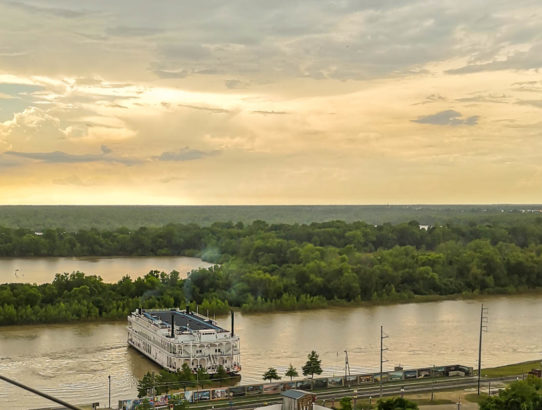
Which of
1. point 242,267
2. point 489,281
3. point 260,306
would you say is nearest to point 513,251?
point 489,281

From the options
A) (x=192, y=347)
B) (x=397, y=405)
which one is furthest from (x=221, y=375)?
(x=397, y=405)

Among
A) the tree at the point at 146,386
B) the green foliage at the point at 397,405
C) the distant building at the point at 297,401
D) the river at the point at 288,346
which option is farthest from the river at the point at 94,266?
the distant building at the point at 297,401

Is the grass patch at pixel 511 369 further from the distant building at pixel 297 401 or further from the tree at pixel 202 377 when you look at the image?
the distant building at pixel 297 401

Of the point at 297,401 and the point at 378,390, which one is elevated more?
the point at 297,401

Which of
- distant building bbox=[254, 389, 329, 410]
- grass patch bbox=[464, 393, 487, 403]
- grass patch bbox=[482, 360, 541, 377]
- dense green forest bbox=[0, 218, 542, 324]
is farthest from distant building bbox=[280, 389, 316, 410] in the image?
dense green forest bbox=[0, 218, 542, 324]

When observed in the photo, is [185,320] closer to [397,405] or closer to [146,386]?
[146,386]

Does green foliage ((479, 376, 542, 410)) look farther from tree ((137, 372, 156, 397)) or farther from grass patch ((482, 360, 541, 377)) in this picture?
tree ((137, 372, 156, 397))
